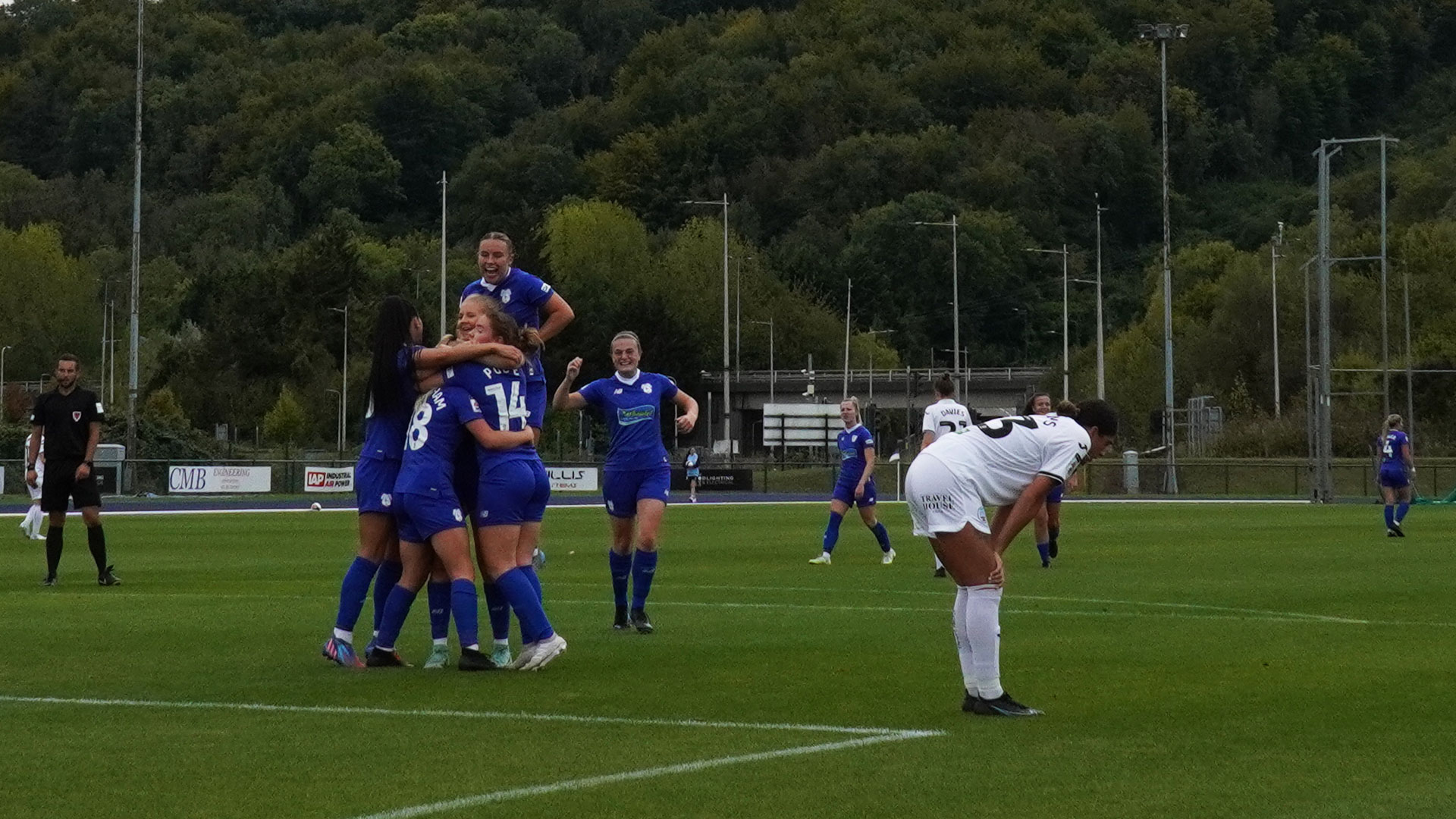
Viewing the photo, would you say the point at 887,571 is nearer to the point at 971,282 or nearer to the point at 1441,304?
the point at 1441,304

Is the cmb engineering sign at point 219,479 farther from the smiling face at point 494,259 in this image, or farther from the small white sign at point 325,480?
the smiling face at point 494,259

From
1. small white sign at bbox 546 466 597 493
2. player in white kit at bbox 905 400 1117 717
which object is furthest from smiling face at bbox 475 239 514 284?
small white sign at bbox 546 466 597 493

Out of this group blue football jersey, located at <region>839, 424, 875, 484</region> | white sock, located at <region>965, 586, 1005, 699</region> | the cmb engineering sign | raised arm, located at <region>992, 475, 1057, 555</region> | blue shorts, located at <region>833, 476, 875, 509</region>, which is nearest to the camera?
white sock, located at <region>965, 586, 1005, 699</region>

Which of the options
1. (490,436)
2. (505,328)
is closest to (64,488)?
(505,328)

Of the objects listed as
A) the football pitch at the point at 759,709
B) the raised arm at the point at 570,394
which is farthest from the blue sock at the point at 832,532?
the raised arm at the point at 570,394

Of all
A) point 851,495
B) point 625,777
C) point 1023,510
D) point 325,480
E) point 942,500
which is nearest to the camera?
point 625,777

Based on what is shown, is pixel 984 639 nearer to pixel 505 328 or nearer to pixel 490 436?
pixel 490 436

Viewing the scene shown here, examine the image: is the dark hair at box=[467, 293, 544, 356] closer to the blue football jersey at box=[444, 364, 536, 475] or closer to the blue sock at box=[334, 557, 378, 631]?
the blue football jersey at box=[444, 364, 536, 475]

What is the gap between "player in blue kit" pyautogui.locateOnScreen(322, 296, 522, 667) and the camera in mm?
12172

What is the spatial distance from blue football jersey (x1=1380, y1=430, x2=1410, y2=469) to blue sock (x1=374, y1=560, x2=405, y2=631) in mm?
24673

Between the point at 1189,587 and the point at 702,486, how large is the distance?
51843mm

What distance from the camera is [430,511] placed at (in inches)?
478

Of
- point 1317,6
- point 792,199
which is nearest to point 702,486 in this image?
point 792,199

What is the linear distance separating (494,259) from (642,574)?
2.89 meters
